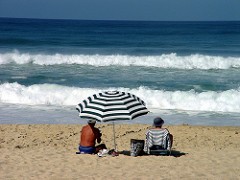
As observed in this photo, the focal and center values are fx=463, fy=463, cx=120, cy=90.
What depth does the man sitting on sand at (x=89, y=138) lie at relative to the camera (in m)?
9.43

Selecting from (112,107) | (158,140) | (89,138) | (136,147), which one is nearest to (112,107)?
(112,107)

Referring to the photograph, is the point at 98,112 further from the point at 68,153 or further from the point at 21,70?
the point at 21,70

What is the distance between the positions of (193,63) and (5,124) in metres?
18.4

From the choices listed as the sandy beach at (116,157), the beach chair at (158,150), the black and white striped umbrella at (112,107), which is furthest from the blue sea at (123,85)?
the black and white striped umbrella at (112,107)

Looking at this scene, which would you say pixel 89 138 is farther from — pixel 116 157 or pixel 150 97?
pixel 150 97

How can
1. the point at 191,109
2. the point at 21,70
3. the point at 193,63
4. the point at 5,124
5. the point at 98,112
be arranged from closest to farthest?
the point at 98,112
the point at 5,124
the point at 191,109
the point at 21,70
the point at 193,63

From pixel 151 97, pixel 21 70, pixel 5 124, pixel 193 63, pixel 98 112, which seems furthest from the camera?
pixel 193 63

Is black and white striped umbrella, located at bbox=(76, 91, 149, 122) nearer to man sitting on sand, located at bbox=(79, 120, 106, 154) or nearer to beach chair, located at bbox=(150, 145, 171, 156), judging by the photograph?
A: man sitting on sand, located at bbox=(79, 120, 106, 154)

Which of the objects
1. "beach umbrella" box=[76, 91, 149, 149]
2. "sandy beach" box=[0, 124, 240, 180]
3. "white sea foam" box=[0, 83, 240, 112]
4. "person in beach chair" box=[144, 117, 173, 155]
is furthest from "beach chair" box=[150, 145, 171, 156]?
"white sea foam" box=[0, 83, 240, 112]

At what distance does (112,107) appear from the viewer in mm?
8867

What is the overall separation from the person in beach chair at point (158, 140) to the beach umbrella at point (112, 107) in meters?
0.52

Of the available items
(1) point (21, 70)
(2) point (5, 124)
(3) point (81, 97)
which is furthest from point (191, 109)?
(1) point (21, 70)

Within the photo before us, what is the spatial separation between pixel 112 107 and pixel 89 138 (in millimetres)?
1017

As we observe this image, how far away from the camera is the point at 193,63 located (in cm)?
2995
